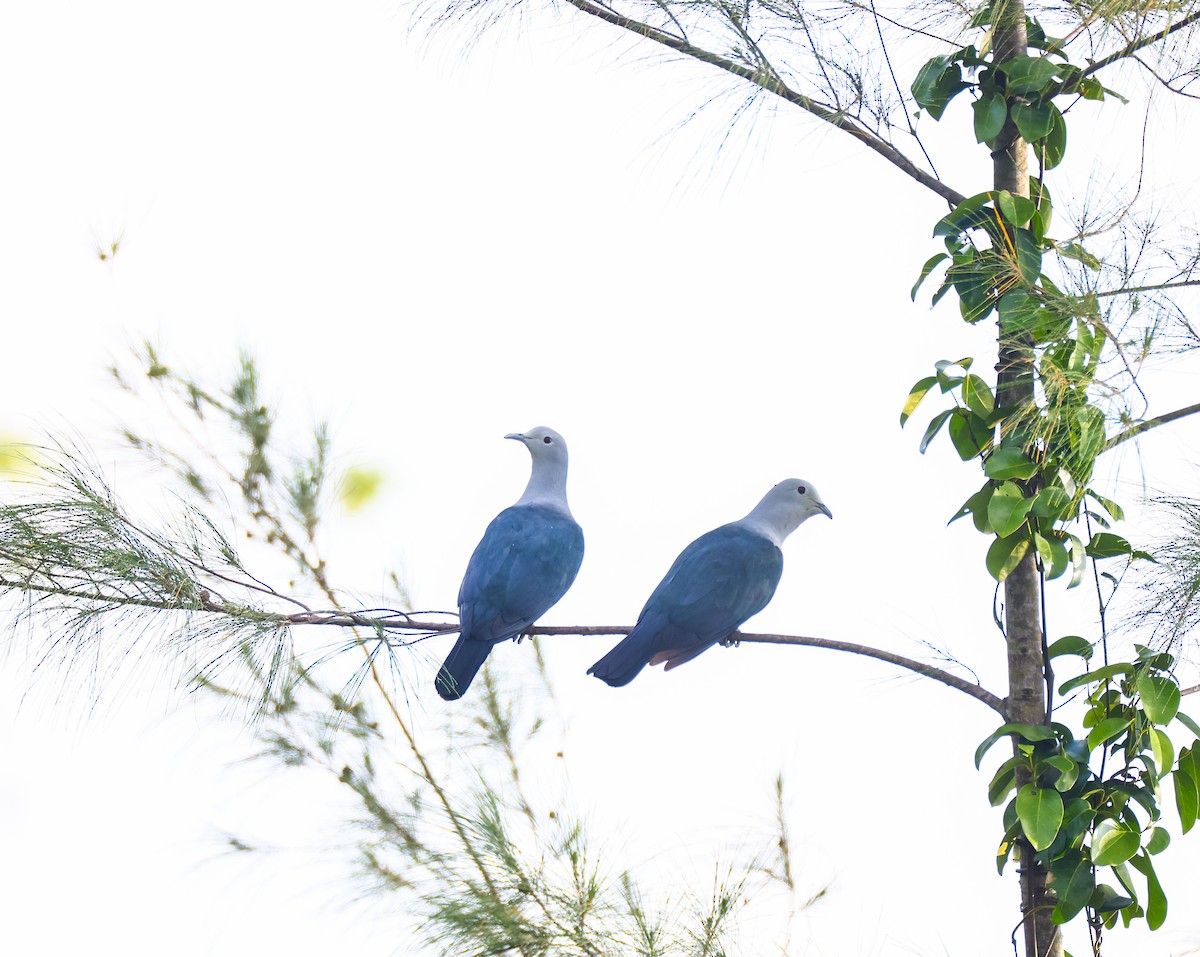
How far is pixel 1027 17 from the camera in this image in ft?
6.83

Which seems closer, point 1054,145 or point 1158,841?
point 1158,841

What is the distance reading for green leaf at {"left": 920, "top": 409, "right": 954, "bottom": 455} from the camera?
1.94 m

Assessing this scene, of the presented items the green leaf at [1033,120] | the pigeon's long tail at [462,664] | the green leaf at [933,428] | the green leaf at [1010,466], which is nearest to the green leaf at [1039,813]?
the green leaf at [1010,466]

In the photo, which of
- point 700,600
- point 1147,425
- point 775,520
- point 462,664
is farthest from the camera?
Answer: point 775,520

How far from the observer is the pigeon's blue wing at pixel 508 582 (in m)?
2.12

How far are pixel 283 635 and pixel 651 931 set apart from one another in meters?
0.64

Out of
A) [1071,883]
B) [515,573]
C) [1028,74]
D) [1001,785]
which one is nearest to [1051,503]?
[1001,785]

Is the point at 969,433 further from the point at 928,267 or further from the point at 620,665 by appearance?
the point at 620,665

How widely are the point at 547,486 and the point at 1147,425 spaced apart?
111cm

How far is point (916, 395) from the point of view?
1.98 meters

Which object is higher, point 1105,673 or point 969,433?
point 969,433

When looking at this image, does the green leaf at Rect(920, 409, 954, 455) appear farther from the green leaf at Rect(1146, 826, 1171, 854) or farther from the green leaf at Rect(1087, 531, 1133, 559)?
the green leaf at Rect(1146, 826, 1171, 854)

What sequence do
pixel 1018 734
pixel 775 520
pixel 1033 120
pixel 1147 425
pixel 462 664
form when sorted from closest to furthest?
pixel 1147 425
pixel 1018 734
pixel 1033 120
pixel 462 664
pixel 775 520

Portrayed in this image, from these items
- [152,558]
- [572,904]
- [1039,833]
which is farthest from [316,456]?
[1039,833]
